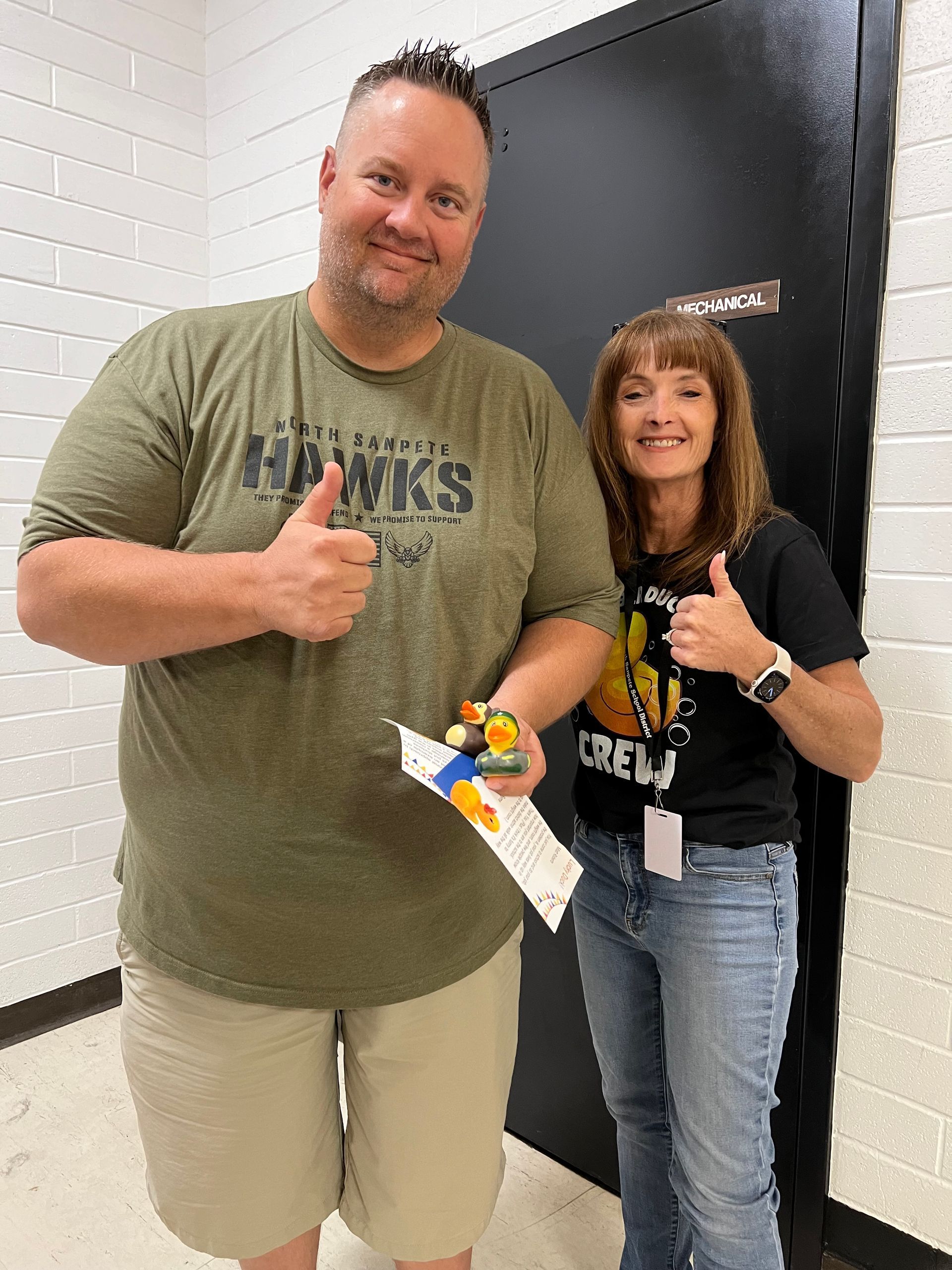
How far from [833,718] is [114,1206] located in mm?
1792

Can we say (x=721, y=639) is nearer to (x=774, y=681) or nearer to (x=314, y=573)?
(x=774, y=681)

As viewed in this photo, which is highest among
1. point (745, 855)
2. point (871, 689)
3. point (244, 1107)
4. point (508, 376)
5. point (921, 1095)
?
point (508, 376)

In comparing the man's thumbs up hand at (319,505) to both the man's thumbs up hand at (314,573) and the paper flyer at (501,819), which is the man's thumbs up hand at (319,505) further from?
the paper flyer at (501,819)

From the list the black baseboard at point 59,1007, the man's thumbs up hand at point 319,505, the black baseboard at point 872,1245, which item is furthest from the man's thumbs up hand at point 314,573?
the black baseboard at point 59,1007

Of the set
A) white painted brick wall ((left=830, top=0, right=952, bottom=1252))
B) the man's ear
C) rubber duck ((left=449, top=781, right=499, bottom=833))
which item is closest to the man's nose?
the man's ear

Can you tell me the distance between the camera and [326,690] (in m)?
1.17

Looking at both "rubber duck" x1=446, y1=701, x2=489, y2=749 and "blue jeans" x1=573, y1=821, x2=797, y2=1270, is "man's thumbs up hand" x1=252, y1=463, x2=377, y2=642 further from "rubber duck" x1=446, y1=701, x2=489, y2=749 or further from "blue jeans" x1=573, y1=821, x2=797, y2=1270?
"blue jeans" x1=573, y1=821, x2=797, y2=1270

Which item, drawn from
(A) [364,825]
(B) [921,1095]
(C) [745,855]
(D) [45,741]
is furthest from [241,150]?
(B) [921,1095]

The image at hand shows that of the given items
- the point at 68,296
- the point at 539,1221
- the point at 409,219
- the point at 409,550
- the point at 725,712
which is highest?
the point at 68,296

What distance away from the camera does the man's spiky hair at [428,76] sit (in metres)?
1.19

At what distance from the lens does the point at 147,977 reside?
123 cm

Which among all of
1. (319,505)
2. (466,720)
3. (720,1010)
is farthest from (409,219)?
(720,1010)

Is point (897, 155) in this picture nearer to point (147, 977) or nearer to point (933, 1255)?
point (147, 977)

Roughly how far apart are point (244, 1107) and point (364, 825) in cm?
43
